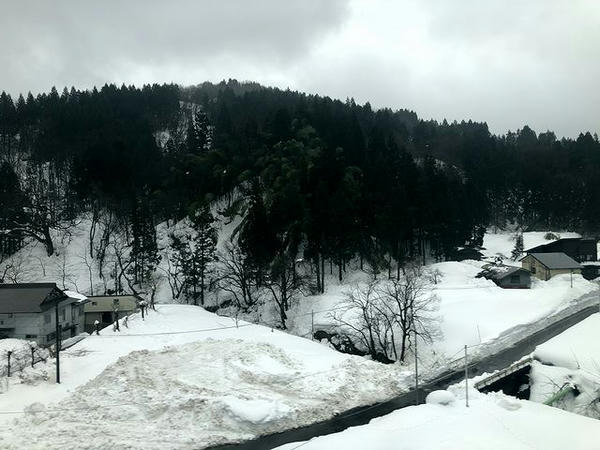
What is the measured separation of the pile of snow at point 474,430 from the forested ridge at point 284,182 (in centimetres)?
2208

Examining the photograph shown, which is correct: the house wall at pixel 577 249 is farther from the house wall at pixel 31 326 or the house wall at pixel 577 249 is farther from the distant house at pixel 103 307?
the house wall at pixel 31 326

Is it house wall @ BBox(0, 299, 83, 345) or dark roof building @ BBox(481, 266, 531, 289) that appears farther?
dark roof building @ BBox(481, 266, 531, 289)

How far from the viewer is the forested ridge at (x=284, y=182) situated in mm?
45219

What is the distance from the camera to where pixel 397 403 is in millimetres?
24031

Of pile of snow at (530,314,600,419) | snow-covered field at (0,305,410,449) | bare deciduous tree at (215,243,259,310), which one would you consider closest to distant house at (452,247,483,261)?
bare deciduous tree at (215,243,259,310)

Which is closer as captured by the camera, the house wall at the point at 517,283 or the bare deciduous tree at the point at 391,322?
the bare deciduous tree at the point at 391,322

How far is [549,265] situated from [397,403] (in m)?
29.7

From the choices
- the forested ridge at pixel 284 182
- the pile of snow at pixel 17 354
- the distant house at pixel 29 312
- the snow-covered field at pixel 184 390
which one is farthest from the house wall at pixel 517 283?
the pile of snow at pixel 17 354

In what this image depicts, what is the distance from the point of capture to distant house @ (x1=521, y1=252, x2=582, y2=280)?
46.2 meters

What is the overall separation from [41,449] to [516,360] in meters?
24.4

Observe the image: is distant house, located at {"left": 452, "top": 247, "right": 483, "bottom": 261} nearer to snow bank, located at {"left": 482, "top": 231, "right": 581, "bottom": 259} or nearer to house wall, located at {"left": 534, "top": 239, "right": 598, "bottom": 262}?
snow bank, located at {"left": 482, "top": 231, "right": 581, "bottom": 259}

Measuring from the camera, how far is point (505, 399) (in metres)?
19.9

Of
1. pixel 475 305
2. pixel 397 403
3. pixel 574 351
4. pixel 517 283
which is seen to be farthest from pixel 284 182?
pixel 574 351

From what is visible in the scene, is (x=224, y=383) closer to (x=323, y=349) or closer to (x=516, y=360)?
(x=323, y=349)
